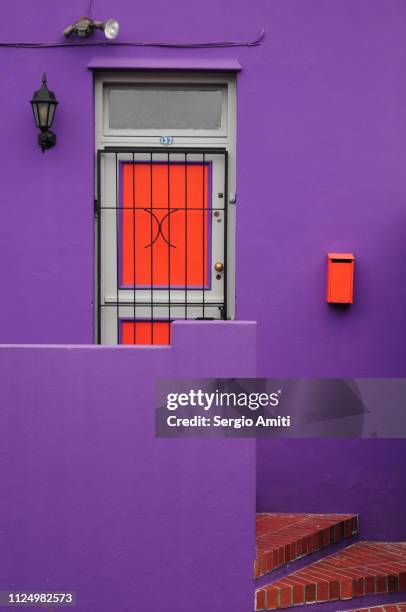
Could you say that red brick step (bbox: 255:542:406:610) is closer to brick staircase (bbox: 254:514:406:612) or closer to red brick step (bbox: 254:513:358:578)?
brick staircase (bbox: 254:514:406:612)

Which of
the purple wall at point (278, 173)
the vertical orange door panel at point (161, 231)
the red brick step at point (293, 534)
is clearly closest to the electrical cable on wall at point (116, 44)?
the purple wall at point (278, 173)

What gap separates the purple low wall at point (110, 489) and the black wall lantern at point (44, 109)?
1.74 m

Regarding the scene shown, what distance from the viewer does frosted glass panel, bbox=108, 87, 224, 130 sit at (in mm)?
6684

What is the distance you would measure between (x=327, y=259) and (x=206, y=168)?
3.42 feet

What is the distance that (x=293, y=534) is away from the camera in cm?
607

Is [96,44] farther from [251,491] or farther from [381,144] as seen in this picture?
[251,491]

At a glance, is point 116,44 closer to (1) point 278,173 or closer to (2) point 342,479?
(1) point 278,173

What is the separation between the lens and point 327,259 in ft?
21.5

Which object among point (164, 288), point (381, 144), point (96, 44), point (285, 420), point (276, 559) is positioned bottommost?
point (276, 559)

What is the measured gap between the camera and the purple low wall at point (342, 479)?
6.60 metres

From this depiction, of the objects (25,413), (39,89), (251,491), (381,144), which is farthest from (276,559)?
(39,89)

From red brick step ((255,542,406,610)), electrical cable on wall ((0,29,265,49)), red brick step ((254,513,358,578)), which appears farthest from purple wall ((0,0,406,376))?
red brick step ((255,542,406,610))

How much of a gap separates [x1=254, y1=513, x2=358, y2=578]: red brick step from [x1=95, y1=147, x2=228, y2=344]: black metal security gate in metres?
1.45

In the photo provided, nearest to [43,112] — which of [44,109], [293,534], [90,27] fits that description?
[44,109]
